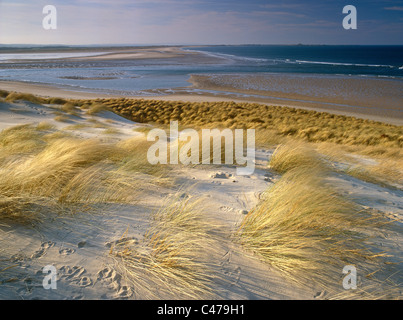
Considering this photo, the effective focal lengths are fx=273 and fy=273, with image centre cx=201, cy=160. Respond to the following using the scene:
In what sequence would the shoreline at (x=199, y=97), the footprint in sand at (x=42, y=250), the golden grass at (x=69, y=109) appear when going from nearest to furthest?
the footprint in sand at (x=42, y=250) → the golden grass at (x=69, y=109) → the shoreline at (x=199, y=97)

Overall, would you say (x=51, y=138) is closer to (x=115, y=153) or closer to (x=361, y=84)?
(x=115, y=153)

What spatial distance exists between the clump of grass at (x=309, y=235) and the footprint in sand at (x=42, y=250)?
156 centimetres

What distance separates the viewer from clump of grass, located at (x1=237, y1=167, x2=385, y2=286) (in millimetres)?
2057

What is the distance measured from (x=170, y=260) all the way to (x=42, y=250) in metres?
0.98

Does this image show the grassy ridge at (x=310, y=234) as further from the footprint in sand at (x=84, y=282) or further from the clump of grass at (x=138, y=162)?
the clump of grass at (x=138, y=162)

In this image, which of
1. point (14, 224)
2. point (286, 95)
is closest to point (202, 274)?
point (14, 224)

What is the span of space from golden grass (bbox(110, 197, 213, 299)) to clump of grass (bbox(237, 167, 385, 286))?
44 centimetres

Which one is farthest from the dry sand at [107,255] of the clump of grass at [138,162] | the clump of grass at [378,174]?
the clump of grass at [378,174]

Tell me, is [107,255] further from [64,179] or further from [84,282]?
[64,179]

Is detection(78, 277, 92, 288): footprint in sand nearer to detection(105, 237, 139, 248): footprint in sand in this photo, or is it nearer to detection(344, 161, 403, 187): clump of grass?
detection(105, 237, 139, 248): footprint in sand

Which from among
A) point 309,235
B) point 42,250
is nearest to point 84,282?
point 42,250

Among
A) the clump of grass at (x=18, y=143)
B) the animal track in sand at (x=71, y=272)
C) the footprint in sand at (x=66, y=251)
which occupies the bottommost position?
the animal track in sand at (x=71, y=272)

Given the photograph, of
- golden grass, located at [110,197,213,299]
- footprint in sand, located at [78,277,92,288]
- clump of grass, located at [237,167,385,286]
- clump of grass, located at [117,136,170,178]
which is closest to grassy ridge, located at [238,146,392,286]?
clump of grass, located at [237,167,385,286]

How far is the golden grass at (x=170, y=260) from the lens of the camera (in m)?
1.84
